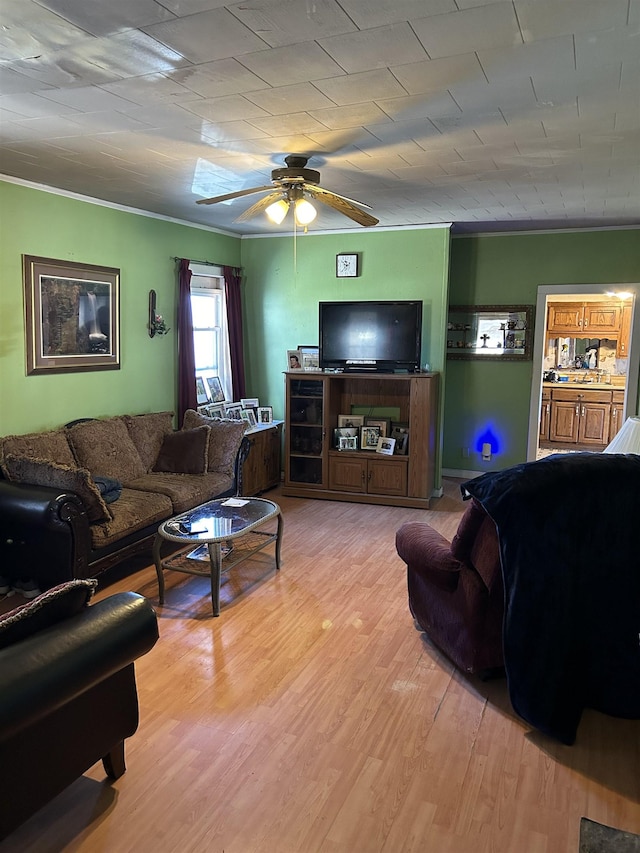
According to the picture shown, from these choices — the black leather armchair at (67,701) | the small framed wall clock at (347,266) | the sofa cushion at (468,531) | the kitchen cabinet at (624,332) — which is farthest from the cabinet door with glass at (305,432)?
the kitchen cabinet at (624,332)

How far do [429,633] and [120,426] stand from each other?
2.87 metres

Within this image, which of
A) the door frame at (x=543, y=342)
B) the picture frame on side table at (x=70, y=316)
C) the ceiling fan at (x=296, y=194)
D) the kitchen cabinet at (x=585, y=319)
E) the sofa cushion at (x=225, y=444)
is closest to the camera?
the ceiling fan at (x=296, y=194)

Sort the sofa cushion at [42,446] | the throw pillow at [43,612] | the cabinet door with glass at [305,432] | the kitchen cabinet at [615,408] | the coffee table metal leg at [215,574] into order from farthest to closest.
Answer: the kitchen cabinet at [615,408] → the cabinet door with glass at [305,432] → the sofa cushion at [42,446] → the coffee table metal leg at [215,574] → the throw pillow at [43,612]

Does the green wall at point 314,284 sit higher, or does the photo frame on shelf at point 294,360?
the green wall at point 314,284

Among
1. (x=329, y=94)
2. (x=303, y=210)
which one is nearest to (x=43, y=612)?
(x=329, y=94)

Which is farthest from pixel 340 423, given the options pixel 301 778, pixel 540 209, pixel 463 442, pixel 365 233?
pixel 301 778

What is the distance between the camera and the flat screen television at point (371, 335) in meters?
5.68

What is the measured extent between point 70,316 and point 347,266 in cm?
275

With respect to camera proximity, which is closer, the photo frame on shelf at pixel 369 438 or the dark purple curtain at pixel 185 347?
the dark purple curtain at pixel 185 347

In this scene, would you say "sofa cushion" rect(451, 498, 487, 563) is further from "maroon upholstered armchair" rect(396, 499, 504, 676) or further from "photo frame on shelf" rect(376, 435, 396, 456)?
"photo frame on shelf" rect(376, 435, 396, 456)

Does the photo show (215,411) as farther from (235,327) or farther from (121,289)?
(121,289)

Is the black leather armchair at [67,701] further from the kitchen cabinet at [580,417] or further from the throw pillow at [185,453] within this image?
the kitchen cabinet at [580,417]

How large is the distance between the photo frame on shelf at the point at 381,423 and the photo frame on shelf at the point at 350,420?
7 cm

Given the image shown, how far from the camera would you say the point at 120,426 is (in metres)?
4.81
